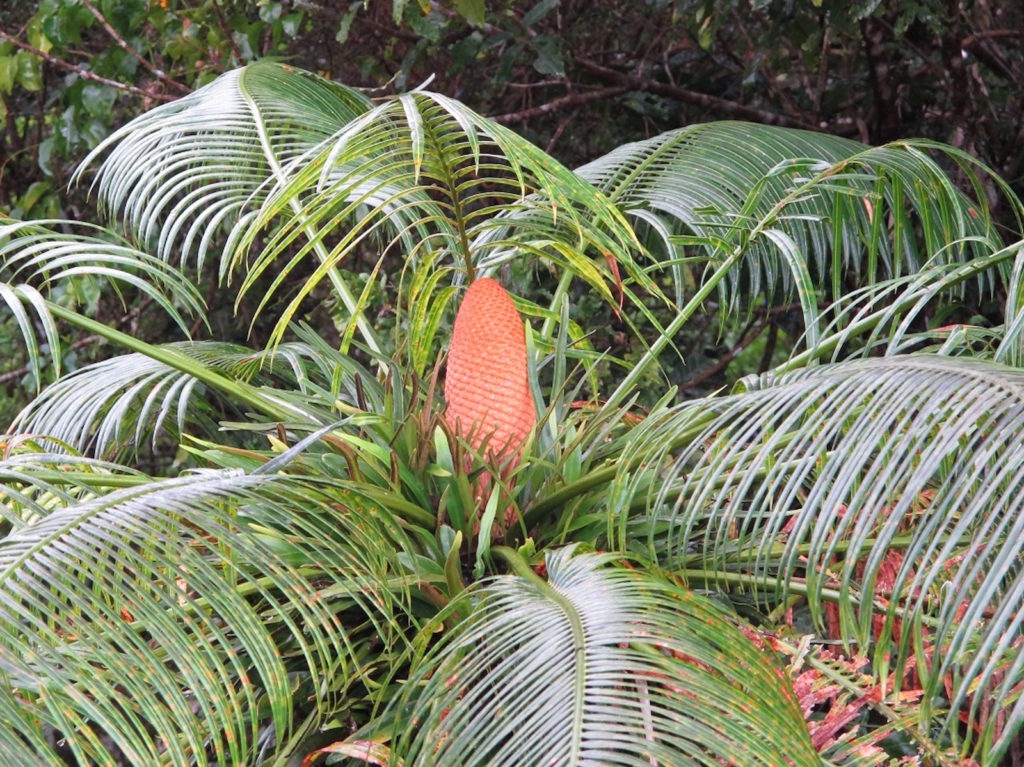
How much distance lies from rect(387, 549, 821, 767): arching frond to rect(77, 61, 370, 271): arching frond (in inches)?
33.5

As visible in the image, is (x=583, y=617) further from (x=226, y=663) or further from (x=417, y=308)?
(x=417, y=308)

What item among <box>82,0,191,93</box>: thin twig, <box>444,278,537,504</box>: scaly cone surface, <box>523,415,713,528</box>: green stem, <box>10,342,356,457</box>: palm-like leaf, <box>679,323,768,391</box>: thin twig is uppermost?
<box>82,0,191,93</box>: thin twig

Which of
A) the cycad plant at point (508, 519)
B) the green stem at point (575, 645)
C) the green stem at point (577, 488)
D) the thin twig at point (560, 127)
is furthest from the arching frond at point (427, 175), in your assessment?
the thin twig at point (560, 127)

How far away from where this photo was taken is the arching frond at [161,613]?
876 mm

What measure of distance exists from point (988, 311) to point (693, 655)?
5.14 feet

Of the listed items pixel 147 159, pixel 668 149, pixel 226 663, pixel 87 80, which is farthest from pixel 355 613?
pixel 87 80

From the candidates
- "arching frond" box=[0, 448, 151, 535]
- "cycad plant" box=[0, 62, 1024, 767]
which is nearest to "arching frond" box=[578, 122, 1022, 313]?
"cycad plant" box=[0, 62, 1024, 767]

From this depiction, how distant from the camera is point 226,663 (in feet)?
3.93

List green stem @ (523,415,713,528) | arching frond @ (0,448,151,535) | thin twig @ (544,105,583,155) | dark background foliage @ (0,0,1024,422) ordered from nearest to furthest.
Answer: arching frond @ (0,448,151,535), green stem @ (523,415,713,528), dark background foliage @ (0,0,1024,422), thin twig @ (544,105,583,155)

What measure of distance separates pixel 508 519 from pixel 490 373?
161mm

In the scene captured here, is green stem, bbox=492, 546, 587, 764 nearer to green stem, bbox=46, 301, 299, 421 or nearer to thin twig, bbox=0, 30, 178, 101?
green stem, bbox=46, 301, 299, 421

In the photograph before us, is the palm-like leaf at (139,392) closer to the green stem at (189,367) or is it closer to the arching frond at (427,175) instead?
the green stem at (189,367)

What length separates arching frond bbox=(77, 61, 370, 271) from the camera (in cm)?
167

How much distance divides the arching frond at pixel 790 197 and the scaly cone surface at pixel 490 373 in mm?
221
